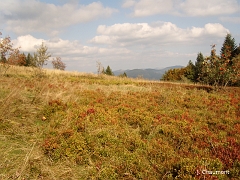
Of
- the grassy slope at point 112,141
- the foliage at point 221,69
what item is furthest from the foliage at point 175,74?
the grassy slope at point 112,141

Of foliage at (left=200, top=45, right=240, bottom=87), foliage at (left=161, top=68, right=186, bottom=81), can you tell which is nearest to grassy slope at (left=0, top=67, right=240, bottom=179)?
foliage at (left=200, top=45, right=240, bottom=87)

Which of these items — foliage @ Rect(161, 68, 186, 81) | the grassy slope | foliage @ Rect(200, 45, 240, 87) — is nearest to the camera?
the grassy slope

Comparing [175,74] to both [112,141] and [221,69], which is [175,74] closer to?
[221,69]

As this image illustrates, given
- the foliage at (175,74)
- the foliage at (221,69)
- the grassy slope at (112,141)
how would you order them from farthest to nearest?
1. the foliage at (175,74)
2. the foliage at (221,69)
3. the grassy slope at (112,141)

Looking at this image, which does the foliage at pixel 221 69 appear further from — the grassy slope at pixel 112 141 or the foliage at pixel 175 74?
the foliage at pixel 175 74

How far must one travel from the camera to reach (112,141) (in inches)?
212

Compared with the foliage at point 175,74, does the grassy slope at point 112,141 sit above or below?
below

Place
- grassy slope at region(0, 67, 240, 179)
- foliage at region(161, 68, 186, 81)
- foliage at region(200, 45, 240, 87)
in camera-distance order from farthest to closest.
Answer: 1. foliage at region(161, 68, 186, 81)
2. foliage at region(200, 45, 240, 87)
3. grassy slope at region(0, 67, 240, 179)

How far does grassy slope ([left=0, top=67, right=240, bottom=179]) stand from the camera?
402 centimetres

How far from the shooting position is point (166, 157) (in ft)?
15.2

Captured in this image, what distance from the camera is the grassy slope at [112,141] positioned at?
158 inches

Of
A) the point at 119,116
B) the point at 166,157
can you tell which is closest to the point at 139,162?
the point at 166,157

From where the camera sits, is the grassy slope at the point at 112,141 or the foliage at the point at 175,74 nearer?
the grassy slope at the point at 112,141

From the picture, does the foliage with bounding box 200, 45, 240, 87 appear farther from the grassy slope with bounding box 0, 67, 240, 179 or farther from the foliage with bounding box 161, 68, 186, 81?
the foliage with bounding box 161, 68, 186, 81
